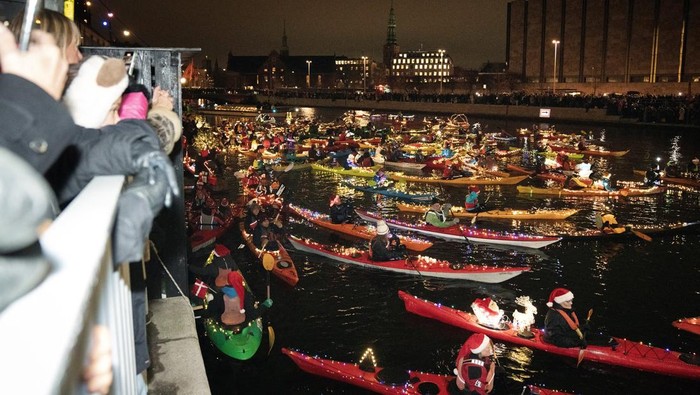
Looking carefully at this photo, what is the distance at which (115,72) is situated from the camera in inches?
98.7

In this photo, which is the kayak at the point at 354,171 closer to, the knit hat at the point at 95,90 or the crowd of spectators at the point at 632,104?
the knit hat at the point at 95,90

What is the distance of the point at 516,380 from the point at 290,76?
159m

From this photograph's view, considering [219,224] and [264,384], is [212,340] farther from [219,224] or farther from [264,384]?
[219,224]

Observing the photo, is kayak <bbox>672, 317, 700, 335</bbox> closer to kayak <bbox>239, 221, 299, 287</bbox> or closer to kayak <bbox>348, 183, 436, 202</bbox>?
kayak <bbox>239, 221, 299, 287</bbox>

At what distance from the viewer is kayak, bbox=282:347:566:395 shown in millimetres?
8227

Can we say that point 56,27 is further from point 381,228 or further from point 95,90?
point 381,228

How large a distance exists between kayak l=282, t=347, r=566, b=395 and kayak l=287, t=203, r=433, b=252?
6.50 metres

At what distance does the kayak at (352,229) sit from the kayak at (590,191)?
9718mm

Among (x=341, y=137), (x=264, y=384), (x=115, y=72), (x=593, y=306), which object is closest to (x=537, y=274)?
(x=593, y=306)

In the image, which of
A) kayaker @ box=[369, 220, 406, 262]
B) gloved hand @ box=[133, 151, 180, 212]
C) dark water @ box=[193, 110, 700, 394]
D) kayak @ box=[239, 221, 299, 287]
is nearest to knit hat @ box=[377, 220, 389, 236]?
kayaker @ box=[369, 220, 406, 262]

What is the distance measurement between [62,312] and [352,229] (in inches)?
634

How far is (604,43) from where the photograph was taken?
229 ft

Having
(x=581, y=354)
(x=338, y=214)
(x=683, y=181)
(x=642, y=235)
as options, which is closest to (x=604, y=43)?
(x=683, y=181)

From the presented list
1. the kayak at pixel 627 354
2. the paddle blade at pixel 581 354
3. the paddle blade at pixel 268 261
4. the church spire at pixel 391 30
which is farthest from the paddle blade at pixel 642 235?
the church spire at pixel 391 30
